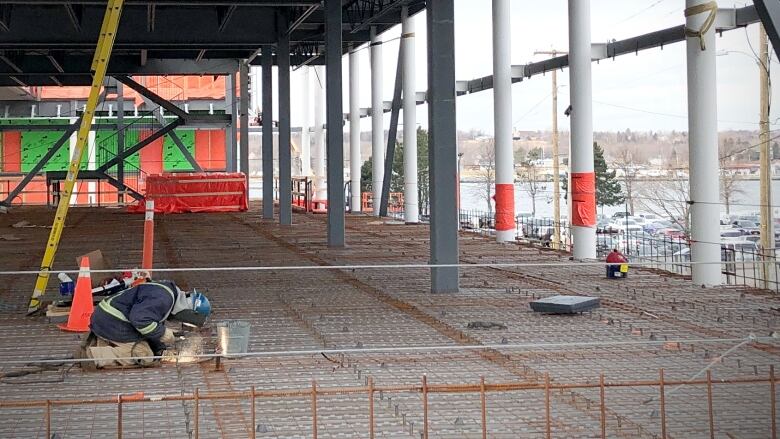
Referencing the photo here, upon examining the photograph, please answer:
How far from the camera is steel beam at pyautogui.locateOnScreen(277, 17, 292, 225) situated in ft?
97.6

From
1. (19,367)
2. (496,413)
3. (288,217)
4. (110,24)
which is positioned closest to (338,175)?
(288,217)

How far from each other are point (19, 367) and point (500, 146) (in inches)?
652

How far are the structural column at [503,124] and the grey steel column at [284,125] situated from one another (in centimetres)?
714

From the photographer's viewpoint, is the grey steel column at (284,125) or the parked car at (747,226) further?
the parked car at (747,226)

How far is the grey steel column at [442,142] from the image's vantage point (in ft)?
52.5

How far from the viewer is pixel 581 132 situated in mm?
20531

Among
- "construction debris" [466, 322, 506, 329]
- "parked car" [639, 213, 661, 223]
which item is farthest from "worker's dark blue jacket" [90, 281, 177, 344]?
"parked car" [639, 213, 661, 223]

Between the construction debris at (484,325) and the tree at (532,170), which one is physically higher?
the tree at (532,170)

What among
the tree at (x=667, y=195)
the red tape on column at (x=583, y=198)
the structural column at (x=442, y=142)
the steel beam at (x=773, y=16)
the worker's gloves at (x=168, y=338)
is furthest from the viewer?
the tree at (x=667, y=195)

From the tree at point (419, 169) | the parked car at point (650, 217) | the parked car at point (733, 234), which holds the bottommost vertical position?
the parked car at point (733, 234)

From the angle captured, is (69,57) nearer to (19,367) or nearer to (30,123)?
(30,123)

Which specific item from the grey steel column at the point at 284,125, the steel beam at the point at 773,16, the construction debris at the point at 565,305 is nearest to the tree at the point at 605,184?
the grey steel column at the point at 284,125

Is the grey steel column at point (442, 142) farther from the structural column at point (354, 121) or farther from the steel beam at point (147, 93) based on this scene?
the steel beam at point (147, 93)

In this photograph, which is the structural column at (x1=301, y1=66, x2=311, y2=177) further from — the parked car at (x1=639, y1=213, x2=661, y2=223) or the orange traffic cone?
the orange traffic cone
